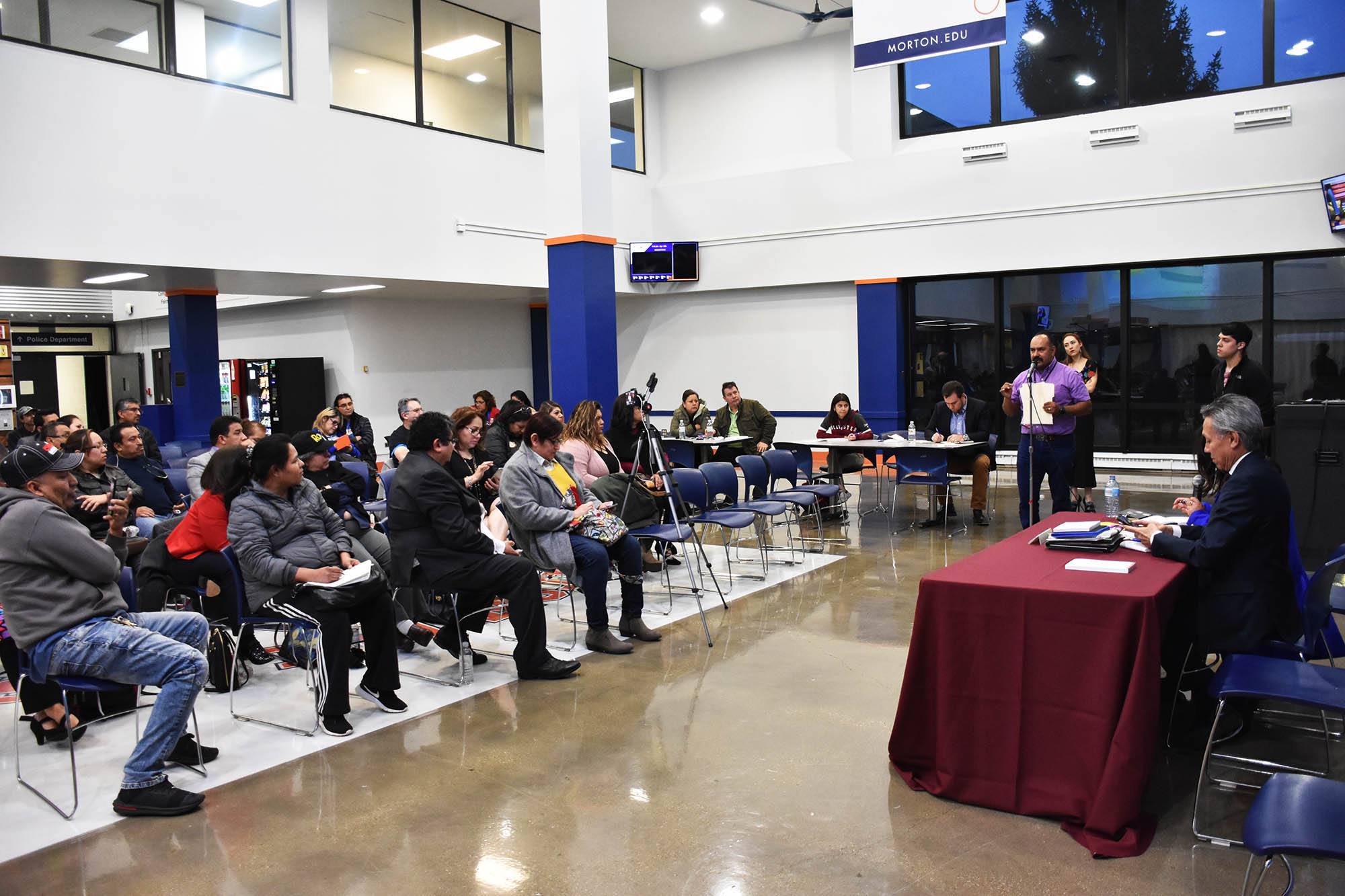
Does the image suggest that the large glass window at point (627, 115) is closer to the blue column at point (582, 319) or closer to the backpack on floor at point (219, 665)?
the blue column at point (582, 319)

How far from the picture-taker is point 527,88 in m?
13.1

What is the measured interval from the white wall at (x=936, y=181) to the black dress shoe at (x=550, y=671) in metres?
9.35

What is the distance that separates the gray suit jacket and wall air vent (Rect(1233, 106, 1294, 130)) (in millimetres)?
9469

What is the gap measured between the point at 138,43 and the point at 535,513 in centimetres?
716

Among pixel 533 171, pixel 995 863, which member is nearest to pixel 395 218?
pixel 533 171

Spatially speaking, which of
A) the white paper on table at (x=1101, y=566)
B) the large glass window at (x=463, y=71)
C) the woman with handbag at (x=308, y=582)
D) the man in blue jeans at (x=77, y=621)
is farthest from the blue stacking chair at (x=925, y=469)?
the large glass window at (x=463, y=71)

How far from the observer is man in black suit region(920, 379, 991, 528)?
8.80 meters

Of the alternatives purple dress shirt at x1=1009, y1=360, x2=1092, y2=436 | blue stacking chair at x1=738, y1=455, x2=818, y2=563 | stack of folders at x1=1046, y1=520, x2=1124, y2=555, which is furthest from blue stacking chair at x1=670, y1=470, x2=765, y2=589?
stack of folders at x1=1046, y1=520, x2=1124, y2=555

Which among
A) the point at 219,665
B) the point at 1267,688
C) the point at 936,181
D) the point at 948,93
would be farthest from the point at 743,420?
the point at 1267,688

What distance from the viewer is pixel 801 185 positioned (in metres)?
13.5

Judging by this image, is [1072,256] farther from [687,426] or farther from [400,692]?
[400,692]

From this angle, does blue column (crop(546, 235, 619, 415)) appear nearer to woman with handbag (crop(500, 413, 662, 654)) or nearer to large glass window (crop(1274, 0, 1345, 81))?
woman with handbag (crop(500, 413, 662, 654))

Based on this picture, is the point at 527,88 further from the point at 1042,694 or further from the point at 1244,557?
the point at 1042,694

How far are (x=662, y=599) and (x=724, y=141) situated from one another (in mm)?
9691
